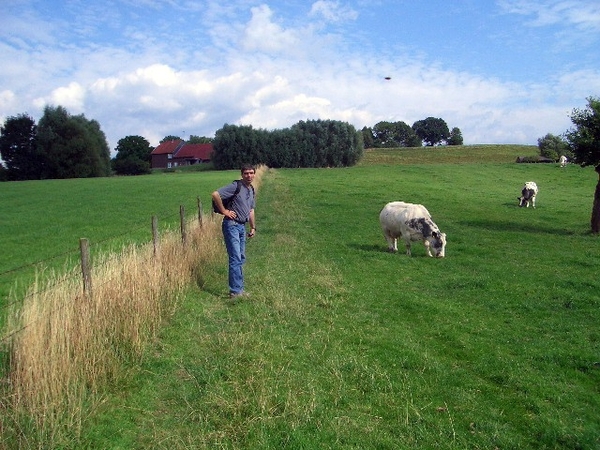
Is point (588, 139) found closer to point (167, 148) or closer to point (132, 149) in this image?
point (132, 149)

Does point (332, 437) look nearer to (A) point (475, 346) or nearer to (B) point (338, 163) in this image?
(A) point (475, 346)

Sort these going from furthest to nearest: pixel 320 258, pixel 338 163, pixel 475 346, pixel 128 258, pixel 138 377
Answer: pixel 338 163 < pixel 320 258 < pixel 128 258 < pixel 475 346 < pixel 138 377

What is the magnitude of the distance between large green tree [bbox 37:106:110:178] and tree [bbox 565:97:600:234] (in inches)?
2765

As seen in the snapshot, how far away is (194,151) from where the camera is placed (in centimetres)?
13300

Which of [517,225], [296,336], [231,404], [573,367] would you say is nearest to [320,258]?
[296,336]

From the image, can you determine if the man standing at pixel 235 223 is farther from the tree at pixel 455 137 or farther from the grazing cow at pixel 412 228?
the tree at pixel 455 137

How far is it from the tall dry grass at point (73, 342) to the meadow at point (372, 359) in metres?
0.21

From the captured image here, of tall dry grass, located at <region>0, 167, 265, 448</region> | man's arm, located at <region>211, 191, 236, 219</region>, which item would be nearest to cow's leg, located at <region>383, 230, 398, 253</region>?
man's arm, located at <region>211, 191, 236, 219</region>

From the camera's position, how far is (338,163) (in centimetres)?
7825

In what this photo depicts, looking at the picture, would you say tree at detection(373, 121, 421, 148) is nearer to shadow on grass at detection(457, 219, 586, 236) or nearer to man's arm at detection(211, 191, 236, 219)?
shadow on grass at detection(457, 219, 586, 236)

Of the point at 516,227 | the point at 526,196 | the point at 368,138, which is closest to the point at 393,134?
the point at 368,138

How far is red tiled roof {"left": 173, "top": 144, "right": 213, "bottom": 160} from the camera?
427ft

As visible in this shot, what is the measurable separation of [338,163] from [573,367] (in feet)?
236

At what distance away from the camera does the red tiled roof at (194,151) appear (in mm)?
130212
